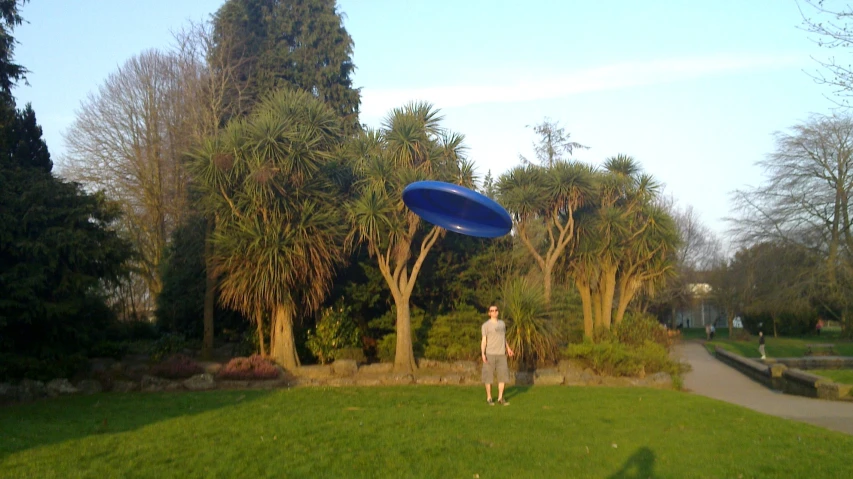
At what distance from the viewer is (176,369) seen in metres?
16.4

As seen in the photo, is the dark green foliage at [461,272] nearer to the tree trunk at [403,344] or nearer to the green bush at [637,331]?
the tree trunk at [403,344]

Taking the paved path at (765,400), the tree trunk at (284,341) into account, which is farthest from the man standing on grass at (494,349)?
the tree trunk at (284,341)

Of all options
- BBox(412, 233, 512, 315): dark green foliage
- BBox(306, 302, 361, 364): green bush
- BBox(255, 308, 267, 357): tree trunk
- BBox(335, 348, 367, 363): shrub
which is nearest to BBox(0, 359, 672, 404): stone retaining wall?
BBox(335, 348, 367, 363): shrub

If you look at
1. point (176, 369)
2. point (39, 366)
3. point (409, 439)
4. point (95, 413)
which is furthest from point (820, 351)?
point (39, 366)

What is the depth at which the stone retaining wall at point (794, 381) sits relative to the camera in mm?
15250

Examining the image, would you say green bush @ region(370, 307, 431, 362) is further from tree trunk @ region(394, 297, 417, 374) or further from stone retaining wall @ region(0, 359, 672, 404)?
tree trunk @ region(394, 297, 417, 374)

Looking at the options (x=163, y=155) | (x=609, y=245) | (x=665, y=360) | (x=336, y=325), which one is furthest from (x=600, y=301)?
(x=163, y=155)

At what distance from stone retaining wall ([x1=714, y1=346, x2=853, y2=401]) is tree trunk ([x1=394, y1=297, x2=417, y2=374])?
366 inches

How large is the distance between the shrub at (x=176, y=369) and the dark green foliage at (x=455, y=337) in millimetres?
6257

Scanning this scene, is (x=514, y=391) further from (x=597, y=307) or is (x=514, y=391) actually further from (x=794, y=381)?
(x=794, y=381)

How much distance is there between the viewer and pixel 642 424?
10.5m

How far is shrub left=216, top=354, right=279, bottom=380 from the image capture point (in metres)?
16.5

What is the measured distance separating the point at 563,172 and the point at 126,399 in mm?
11758

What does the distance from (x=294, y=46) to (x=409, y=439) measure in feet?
90.4
